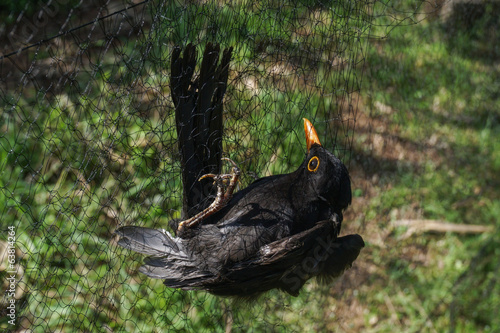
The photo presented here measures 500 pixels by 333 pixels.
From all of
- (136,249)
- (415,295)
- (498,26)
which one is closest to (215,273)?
(136,249)

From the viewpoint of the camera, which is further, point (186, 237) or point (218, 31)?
point (186, 237)

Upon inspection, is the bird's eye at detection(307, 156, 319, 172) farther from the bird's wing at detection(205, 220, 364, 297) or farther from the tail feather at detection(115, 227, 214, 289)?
the tail feather at detection(115, 227, 214, 289)

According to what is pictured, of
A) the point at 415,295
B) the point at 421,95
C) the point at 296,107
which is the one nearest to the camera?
the point at 296,107

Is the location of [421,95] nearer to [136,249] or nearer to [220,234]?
[220,234]

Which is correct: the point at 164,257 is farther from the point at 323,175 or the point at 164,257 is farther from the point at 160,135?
the point at 323,175

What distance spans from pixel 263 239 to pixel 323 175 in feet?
1.55

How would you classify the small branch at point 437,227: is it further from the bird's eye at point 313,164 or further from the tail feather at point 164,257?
the tail feather at point 164,257

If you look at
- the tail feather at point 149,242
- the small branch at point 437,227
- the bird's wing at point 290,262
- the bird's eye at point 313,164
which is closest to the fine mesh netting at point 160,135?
the tail feather at point 149,242

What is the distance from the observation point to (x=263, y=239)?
8.93 ft

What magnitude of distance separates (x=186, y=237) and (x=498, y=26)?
411 cm

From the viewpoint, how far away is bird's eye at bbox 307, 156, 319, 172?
9.41 ft

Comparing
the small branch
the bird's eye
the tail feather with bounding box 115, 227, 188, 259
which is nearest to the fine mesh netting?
the tail feather with bounding box 115, 227, 188, 259

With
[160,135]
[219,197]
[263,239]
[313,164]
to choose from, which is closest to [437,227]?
[313,164]

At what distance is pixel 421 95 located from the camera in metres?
5.30
